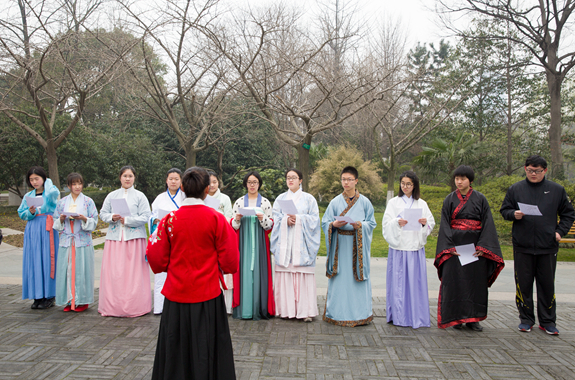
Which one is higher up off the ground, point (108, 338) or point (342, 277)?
point (342, 277)

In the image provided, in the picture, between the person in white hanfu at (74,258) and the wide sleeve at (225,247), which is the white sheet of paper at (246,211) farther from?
the person in white hanfu at (74,258)

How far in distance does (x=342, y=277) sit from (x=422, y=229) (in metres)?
1.12

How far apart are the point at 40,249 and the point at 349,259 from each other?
13.4ft

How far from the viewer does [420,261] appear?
457 centimetres

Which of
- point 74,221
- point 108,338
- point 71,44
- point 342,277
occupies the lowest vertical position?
point 108,338

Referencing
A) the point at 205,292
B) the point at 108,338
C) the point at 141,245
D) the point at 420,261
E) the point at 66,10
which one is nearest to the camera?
the point at 205,292

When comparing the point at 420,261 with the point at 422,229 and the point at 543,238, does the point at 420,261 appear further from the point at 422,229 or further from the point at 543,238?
the point at 543,238

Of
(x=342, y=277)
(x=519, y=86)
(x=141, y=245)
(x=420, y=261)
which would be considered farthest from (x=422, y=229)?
(x=519, y=86)

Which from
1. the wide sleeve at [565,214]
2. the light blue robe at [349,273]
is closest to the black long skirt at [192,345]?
the light blue robe at [349,273]

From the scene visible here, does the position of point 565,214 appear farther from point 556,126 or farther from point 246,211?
point 556,126

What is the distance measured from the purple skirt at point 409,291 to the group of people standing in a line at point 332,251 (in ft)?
0.04

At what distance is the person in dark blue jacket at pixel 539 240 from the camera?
4.33 m

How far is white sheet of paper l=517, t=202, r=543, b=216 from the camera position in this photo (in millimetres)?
4273

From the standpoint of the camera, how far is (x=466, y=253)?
4.41 metres
